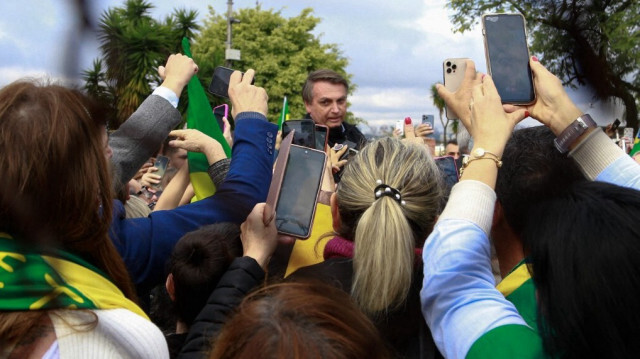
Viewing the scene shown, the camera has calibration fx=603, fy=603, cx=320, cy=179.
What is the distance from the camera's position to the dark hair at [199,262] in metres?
1.69

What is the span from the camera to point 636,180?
1.44 m

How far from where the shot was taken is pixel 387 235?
1608mm

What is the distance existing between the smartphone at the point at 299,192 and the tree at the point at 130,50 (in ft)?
3.57

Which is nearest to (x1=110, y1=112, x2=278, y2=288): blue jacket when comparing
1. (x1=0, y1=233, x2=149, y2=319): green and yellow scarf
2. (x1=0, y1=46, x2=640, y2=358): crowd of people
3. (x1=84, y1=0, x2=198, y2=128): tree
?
(x1=0, y1=46, x2=640, y2=358): crowd of people

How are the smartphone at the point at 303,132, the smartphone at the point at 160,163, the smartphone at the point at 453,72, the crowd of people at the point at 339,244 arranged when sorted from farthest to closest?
the smartphone at the point at 160,163, the smartphone at the point at 303,132, the smartphone at the point at 453,72, the crowd of people at the point at 339,244

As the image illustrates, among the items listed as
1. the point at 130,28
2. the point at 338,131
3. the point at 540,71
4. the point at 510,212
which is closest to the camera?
the point at 130,28

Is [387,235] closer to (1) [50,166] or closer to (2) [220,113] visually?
(1) [50,166]

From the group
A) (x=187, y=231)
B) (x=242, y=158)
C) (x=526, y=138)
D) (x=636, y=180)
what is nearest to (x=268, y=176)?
(x=242, y=158)

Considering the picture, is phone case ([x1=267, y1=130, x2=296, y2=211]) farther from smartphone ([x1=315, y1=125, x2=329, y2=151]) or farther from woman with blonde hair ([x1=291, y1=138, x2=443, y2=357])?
smartphone ([x1=315, y1=125, x2=329, y2=151])

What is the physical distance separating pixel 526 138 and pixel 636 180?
418 mm

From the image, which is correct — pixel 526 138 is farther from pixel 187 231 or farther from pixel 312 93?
pixel 312 93

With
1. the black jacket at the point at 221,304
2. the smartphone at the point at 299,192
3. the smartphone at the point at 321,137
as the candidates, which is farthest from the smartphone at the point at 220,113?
the black jacket at the point at 221,304

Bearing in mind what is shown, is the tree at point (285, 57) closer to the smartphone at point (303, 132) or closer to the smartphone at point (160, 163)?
the smartphone at point (160, 163)

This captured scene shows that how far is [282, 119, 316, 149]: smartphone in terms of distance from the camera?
255cm
